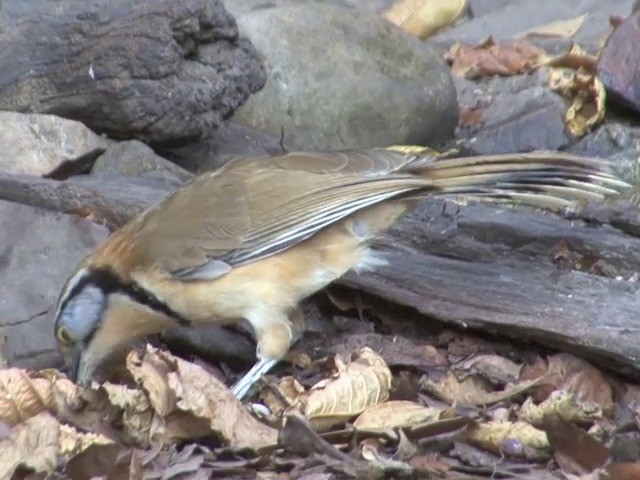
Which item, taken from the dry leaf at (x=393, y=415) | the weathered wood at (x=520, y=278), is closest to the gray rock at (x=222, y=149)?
the weathered wood at (x=520, y=278)

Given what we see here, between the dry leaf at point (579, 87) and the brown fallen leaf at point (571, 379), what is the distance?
321 centimetres

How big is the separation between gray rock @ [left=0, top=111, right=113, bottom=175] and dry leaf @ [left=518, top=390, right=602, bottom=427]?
3.03 meters

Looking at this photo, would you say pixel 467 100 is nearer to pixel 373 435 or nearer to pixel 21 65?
pixel 21 65

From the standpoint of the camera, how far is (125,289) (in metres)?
5.13

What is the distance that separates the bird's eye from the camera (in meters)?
Answer: 5.04

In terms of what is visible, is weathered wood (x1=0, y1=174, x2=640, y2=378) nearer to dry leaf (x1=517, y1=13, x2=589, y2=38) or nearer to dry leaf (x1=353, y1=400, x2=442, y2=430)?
dry leaf (x1=353, y1=400, x2=442, y2=430)

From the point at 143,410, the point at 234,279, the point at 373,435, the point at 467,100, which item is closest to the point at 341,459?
the point at 373,435

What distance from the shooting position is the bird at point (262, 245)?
16.7ft

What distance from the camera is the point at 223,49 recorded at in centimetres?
695

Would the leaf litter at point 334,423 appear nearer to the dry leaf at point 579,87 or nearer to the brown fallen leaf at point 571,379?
the brown fallen leaf at point 571,379

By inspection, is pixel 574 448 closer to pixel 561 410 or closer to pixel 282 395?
pixel 561 410

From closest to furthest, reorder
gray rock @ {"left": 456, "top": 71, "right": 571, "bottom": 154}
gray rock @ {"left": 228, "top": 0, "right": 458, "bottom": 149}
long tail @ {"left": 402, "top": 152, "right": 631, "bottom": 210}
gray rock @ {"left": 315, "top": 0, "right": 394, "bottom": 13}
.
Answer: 1. long tail @ {"left": 402, "top": 152, "right": 631, "bottom": 210}
2. gray rock @ {"left": 228, "top": 0, "right": 458, "bottom": 149}
3. gray rock @ {"left": 456, "top": 71, "right": 571, "bottom": 154}
4. gray rock @ {"left": 315, "top": 0, "right": 394, "bottom": 13}

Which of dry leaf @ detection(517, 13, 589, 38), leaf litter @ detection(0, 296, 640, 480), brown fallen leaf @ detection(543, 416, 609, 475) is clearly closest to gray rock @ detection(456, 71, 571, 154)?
dry leaf @ detection(517, 13, 589, 38)

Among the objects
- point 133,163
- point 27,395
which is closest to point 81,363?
point 27,395
